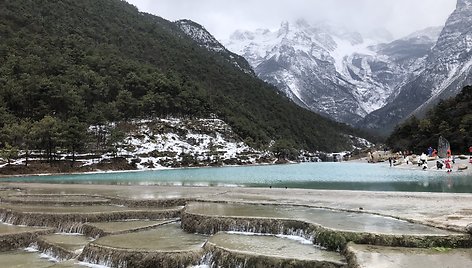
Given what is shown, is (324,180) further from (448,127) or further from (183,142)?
(183,142)

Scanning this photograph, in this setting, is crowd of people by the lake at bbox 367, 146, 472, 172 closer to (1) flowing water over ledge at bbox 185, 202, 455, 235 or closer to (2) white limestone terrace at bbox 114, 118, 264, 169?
(2) white limestone terrace at bbox 114, 118, 264, 169

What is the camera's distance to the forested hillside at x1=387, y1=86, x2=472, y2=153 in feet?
367

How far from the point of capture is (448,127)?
122 metres

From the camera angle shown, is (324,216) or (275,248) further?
(324,216)

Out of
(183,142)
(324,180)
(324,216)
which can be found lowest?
(324,216)

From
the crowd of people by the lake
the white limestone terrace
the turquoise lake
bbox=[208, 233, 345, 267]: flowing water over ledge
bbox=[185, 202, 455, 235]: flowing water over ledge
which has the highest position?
the white limestone terrace

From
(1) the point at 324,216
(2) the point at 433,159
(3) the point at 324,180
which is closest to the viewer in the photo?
(1) the point at 324,216

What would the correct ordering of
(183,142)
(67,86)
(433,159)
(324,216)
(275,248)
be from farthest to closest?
1. (183,142)
2. (67,86)
3. (433,159)
4. (324,216)
5. (275,248)

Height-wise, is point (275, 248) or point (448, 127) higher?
point (448, 127)

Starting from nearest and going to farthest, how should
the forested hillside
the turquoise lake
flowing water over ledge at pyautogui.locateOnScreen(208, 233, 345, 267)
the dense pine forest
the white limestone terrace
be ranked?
flowing water over ledge at pyautogui.locateOnScreen(208, 233, 345, 267) → the turquoise lake → the dense pine forest → the forested hillside → the white limestone terrace

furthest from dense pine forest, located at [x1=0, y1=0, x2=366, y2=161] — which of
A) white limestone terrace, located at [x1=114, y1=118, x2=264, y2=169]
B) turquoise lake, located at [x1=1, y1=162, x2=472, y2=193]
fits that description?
turquoise lake, located at [x1=1, y1=162, x2=472, y2=193]

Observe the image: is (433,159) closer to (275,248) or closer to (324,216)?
(324,216)

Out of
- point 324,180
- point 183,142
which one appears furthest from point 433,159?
point 183,142

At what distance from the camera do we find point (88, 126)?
123 m
